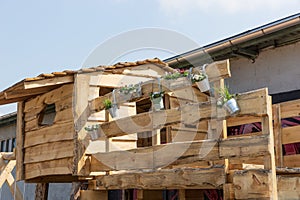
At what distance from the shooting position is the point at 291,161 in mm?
5398

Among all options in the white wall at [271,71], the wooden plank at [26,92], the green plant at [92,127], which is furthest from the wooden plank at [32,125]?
the white wall at [271,71]

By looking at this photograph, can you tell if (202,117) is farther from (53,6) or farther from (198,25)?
(53,6)

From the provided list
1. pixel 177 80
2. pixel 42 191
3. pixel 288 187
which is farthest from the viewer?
pixel 42 191

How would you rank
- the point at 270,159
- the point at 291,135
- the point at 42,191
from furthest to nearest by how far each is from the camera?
1. the point at 42,191
2. the point at 291,135
3. the point at 270,159

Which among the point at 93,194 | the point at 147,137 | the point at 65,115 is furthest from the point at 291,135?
the point at 147,137

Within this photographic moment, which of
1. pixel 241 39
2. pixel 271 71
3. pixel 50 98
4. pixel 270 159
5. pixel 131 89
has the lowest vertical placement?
pixel 270 159

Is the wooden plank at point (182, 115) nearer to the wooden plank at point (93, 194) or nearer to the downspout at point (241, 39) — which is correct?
the wooden plank at point (93, 194)

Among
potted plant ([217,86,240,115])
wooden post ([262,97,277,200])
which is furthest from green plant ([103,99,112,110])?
wooden post ([262,97,277,200])

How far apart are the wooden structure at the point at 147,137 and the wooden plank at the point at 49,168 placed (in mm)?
14

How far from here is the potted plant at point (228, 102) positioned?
12.0 ft

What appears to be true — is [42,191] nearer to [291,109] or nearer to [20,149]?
[20,149]

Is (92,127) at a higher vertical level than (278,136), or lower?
higher

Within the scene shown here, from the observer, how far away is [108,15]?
7.34 m

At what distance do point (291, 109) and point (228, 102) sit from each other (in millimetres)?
2119
